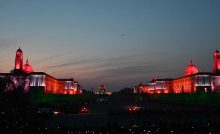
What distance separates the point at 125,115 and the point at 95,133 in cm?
2200

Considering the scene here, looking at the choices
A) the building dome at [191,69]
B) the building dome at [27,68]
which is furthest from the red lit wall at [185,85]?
the building dome at [27,68]

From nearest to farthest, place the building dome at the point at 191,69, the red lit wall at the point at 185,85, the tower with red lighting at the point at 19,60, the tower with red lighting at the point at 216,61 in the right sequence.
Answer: the tower with red lighting at the point at 19,60, the red lit wall at the point at 185,85, the tower with red lighting at the point at 216,61, the building dome at the point at 191,69

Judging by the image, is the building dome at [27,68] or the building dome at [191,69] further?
the building dome at [191,69]

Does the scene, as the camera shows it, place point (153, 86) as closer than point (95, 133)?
No

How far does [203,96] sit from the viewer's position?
83250 mm

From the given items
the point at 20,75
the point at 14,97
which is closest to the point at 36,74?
the point at 20,75

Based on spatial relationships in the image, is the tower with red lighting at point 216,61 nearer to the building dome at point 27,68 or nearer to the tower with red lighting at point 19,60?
the building dome at point 27,68

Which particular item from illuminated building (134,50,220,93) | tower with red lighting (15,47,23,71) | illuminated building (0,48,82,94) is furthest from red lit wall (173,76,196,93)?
tower with red lighting (15,47,23,71)

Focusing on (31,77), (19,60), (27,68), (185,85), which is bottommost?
(185,85)

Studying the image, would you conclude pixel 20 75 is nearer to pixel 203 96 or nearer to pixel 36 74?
pixel 36 74

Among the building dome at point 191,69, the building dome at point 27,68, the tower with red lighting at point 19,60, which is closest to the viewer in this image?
the tower with red lighting at point 19,60

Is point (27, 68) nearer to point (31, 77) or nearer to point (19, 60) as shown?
point (19, 60)

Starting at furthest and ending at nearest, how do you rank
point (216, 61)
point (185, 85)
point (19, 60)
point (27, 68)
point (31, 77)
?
point (185, 85), point (27, 68), point (216, 61), point (19, 60), point (31, 77)

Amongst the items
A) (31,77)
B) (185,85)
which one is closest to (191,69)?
(185,85)
